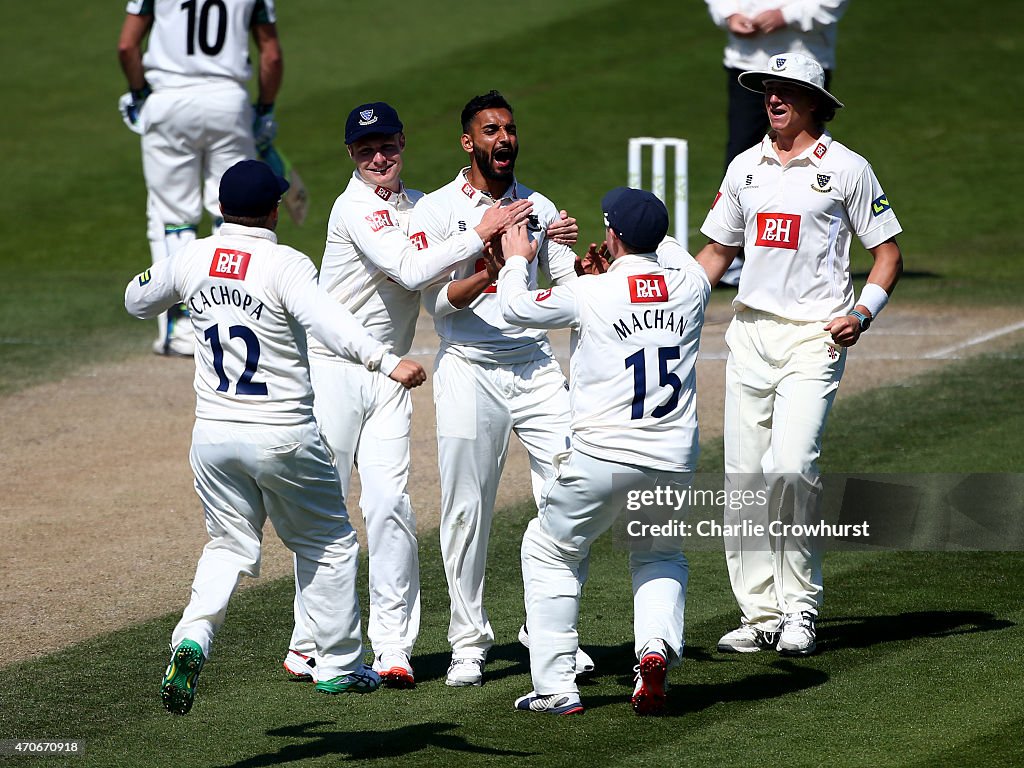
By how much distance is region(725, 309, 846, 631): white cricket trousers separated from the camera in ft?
21.5

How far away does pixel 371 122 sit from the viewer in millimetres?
6492

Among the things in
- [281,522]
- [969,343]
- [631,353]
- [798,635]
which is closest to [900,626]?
[798,635]

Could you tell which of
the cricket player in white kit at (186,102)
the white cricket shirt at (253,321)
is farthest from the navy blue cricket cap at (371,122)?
the cricket player in white kit at (186,102)

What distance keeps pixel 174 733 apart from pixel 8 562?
7.94ft

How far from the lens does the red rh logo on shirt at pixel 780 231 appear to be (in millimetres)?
6668

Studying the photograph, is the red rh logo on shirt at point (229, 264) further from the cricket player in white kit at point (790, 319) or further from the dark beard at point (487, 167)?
the cricket player in white kit at point (790, 319)

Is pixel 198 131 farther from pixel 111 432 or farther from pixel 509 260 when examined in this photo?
pixel 509 260

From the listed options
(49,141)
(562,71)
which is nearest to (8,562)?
(49,141)

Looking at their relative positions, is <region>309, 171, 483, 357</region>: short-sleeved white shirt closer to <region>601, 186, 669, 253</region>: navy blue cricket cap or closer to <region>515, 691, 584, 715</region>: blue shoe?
<region>601, 186, 669, 253</region>: navy blue cricket cap

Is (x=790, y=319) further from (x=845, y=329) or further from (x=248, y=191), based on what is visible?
(x=248, y=191)

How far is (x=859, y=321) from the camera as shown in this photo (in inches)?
255

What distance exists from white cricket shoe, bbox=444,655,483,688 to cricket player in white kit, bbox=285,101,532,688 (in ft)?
0.52

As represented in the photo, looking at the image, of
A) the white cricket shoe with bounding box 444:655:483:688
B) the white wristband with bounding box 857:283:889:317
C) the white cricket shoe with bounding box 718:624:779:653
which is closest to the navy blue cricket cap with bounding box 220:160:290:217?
the white cricket shoe with bounding box 444:655:483:688

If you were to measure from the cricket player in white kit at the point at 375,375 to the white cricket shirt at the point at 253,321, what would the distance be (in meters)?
0.68
